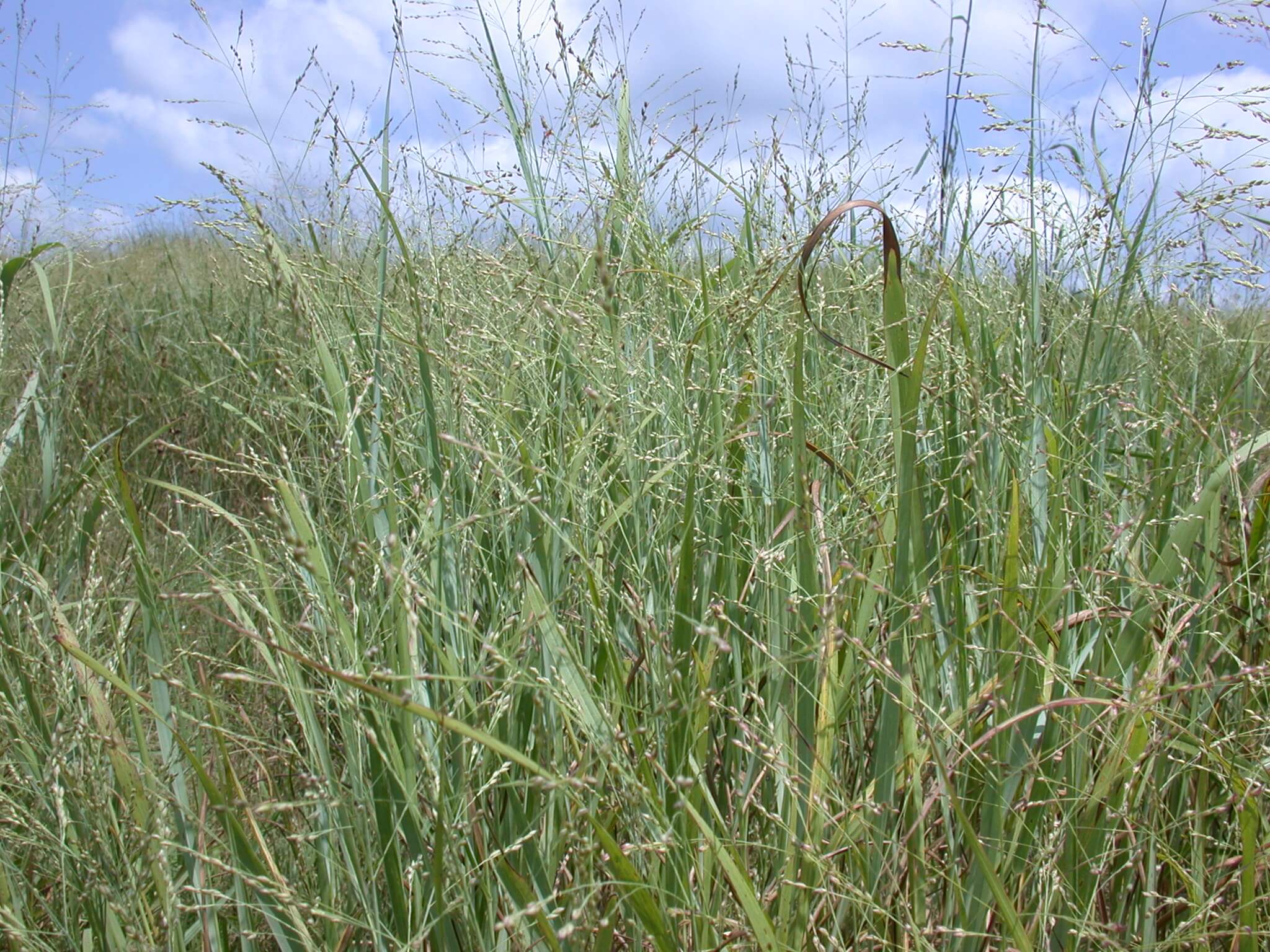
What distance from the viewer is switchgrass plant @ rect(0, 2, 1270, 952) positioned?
0.85 meters

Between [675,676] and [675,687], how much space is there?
3.3 inches

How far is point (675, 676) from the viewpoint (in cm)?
90

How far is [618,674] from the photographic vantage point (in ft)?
2.96

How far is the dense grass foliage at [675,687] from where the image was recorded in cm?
85

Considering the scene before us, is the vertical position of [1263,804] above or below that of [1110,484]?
below

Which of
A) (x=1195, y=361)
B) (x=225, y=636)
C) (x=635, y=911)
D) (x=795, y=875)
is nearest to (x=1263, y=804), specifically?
(x=795, y=875)

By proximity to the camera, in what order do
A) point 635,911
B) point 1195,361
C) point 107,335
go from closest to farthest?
point 635,911, point 1195,361, point 107,335

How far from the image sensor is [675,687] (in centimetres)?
98

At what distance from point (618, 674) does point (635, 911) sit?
0.69 feet

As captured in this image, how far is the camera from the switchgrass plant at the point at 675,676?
85 centimetres

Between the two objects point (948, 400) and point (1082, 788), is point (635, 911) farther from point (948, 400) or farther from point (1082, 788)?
point (948, 400)

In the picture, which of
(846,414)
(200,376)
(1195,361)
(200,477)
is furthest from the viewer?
(200,376)

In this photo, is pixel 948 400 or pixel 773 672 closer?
pixel 773 672

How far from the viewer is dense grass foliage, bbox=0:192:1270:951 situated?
847 mm
